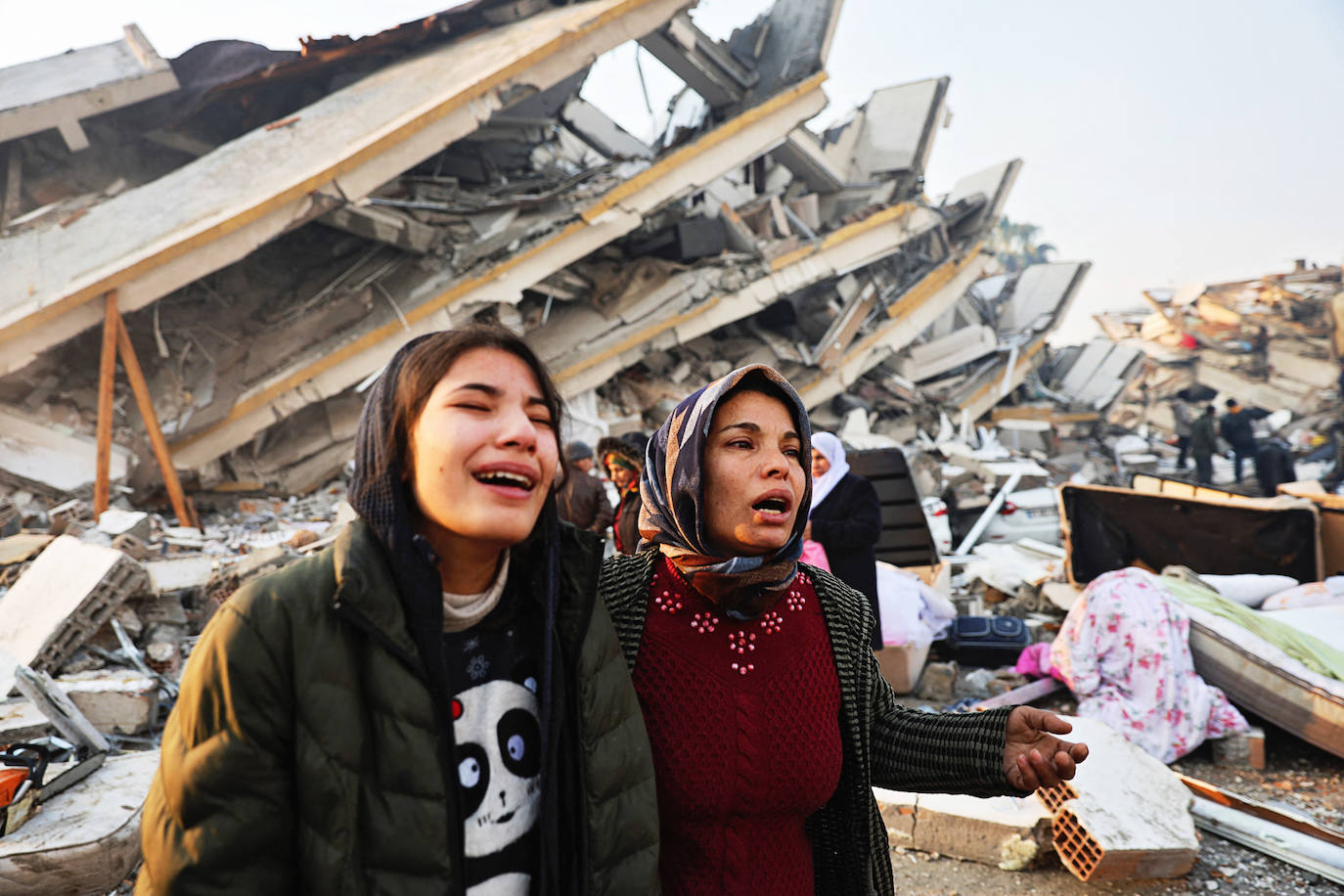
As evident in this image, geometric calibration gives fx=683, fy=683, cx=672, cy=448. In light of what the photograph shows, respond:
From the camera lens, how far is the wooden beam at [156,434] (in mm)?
5742

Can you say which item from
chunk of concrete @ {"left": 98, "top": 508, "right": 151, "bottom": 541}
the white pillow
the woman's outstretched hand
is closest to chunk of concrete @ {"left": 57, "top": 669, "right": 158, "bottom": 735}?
chunk of concrete @ {"left": 98, "top": 508, "right": 151, "bottom": 541}

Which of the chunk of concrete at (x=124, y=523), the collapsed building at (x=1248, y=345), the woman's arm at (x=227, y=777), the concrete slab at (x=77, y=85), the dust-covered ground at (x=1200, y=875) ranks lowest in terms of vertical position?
the dust-covered ground at (x=1200, y=875)

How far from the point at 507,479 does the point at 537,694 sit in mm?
320

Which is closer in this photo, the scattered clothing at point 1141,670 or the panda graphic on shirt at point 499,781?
the panda graphic on shirt at point 499,781

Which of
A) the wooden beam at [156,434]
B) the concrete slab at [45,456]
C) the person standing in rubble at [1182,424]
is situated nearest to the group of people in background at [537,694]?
the wooden beam at [156,434]

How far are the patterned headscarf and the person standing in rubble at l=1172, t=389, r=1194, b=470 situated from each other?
50.0 feet

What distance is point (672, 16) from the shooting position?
299 inches

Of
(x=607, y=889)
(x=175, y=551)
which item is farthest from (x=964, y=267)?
(x=607, y=889)

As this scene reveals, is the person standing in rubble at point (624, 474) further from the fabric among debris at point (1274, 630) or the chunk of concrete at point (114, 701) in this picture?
the fabric among debris at point (1274, 630)

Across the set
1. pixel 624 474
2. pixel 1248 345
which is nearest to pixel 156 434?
pixel 624 474

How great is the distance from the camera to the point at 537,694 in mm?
990

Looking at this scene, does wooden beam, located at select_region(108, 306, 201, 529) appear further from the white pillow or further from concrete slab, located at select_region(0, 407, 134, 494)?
the white pillow

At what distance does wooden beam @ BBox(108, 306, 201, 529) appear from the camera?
574 cm

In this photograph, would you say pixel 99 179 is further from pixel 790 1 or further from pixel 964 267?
pixel 964 267
